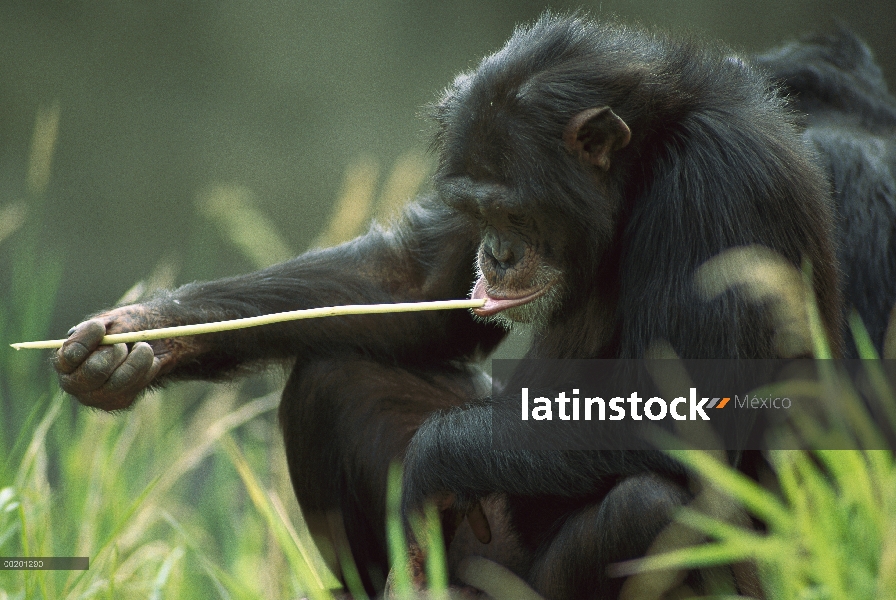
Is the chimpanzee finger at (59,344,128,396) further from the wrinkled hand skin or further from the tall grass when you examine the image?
the tall grass

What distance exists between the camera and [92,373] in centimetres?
338

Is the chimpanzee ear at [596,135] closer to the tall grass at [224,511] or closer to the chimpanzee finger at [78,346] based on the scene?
the tall grass at [224,511]

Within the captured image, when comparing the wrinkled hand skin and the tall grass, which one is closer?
the tall grass

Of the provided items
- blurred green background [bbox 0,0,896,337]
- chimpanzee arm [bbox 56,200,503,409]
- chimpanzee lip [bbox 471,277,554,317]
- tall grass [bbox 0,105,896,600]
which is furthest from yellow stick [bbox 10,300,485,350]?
blurred green background [bbox 0,0,896,337]

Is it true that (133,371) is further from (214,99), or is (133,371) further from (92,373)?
(214,99)

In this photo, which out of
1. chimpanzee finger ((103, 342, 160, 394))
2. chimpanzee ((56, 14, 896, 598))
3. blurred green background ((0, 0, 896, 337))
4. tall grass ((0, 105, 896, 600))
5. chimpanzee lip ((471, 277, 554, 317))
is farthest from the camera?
blurred green background ((0, 0, 896, 337))

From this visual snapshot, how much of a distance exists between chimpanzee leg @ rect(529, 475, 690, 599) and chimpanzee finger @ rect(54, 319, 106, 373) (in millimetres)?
1581

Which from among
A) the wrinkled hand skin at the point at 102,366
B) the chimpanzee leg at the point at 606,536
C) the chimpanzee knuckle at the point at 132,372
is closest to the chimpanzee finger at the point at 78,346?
the wrinkled hand skin at the point at 102,366

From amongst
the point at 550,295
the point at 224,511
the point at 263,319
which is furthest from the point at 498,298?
the point at 224,511

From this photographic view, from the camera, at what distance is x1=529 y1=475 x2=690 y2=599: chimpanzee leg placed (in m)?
2.95

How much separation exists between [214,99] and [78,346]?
5.36 m

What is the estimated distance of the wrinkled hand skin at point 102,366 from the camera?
338 cm

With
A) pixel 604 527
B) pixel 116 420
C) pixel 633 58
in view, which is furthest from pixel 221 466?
pixel 633 58

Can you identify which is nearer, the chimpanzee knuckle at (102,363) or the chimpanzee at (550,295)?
the chimpanzee at (550,295)
